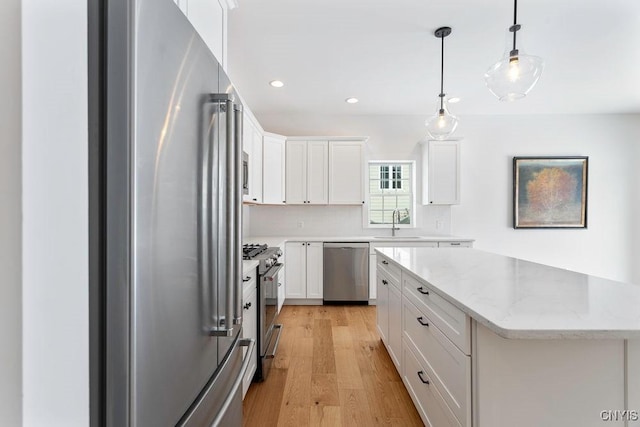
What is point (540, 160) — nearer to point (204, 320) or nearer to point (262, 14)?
point (262, 14)

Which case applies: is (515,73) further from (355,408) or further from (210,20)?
(355,408)

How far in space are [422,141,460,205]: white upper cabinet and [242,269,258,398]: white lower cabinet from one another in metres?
3.17

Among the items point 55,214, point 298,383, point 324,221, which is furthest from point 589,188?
point 55,214

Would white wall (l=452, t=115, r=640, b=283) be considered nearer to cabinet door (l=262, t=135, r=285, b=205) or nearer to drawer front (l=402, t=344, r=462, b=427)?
cabinet door (l=262, t=135, r=285, b=205)

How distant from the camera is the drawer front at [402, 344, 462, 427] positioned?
1.33 meters

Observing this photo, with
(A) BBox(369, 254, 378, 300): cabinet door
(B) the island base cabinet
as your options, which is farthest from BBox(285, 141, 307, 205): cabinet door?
(B) the island base cabinet

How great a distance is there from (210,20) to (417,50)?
79.0 inches

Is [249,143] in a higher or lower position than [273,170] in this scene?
higher

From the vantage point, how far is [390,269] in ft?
7.79

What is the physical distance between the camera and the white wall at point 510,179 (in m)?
4.55

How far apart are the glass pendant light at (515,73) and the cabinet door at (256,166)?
94.5 inches

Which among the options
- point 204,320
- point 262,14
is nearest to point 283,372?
point 204,320

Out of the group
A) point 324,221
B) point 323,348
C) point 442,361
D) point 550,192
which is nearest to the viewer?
point 442,361

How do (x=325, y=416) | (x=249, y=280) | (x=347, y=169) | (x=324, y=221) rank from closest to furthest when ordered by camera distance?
(x=325, y=416) < (x=249, y=280) < (x=347, y=169) < (x=324, y=221)
